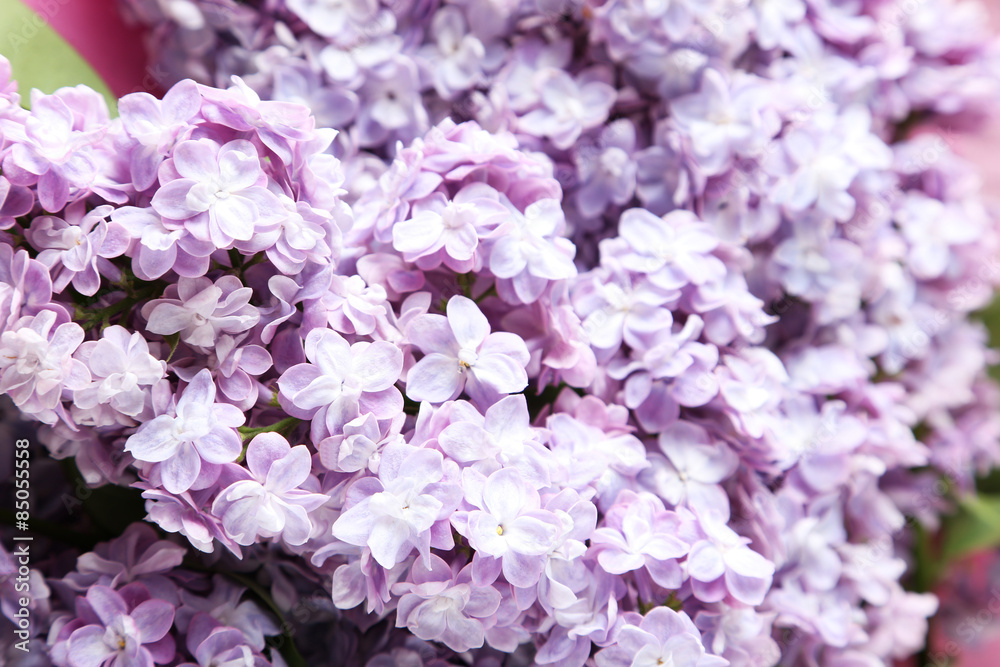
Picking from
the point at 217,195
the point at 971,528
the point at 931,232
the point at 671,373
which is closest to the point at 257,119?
the point at 217,195

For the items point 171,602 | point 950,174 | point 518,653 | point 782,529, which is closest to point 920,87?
point 950,174

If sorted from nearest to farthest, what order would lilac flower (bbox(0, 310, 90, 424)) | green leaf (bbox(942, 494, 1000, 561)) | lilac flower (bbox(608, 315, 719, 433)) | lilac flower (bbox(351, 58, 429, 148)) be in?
lilac flower (bbox(0, 310, 90, 424)) → lilac flower (bbox(608, 315, 719, 433)) → lilac flower (bbox(351, 58, 429, 148)) → green leaf (bbox(942, 494, 1000, 561))

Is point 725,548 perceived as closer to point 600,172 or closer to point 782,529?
point 782,529

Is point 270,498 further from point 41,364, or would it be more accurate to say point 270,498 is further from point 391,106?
point 391,106

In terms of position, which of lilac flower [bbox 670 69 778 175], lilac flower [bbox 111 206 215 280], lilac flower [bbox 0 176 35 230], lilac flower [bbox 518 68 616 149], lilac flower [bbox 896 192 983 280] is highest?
lilac flower [bbox 0 176 35 230]

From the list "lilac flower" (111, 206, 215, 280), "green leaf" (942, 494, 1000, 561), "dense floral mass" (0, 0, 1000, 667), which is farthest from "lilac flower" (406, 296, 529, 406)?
"green leaf" (942, 494, 1000, 561)

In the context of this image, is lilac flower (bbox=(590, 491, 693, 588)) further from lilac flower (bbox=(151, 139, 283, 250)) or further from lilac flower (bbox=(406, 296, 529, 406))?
lilac flower (bbox=(151, 139, 283, 250))
